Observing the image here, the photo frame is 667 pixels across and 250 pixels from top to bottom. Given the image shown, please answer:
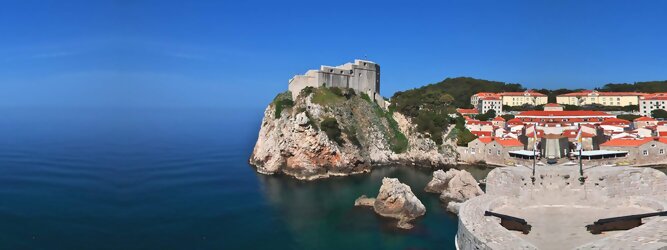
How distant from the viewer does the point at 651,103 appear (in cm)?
4775

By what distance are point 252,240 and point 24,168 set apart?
2197 cm

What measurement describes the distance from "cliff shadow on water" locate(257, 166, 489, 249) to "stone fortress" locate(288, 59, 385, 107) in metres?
10.7

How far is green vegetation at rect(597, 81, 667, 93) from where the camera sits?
192ft

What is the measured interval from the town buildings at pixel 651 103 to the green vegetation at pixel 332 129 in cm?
3641

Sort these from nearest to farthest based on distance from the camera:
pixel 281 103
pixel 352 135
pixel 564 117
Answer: pixel 352 135 → pixel 564 117 → pixel 281 103

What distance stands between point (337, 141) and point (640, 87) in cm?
5002

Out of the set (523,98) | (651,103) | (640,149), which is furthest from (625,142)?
(523,98)

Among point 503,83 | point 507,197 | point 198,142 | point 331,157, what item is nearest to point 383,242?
point 507,197

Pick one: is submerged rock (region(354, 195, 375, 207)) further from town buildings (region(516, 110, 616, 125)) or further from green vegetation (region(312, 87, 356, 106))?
town buildings (region(516, 110, 616, 125))

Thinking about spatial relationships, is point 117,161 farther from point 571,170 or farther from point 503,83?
point 503,83

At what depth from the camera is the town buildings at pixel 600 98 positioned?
171 ft

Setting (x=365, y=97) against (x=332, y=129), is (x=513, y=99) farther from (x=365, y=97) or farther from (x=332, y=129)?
(x=332, y=129)

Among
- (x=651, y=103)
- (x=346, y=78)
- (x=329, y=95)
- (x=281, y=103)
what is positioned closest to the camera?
(x=329, y=95)

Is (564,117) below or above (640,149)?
above
